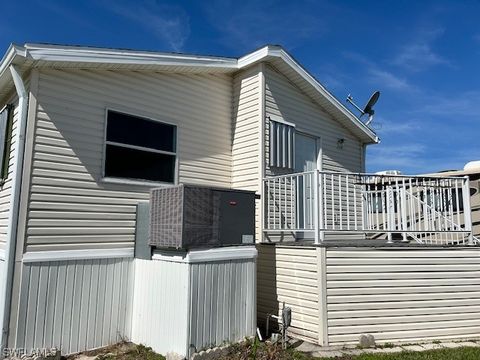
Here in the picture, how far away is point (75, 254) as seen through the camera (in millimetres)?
4980

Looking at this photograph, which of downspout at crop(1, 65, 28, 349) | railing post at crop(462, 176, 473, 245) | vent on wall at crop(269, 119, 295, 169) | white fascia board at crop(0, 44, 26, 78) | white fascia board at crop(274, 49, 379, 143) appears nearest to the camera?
downspout at crop(1, 65, 28, 349)

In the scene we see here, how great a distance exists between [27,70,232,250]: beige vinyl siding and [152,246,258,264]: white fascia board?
0.89 meters

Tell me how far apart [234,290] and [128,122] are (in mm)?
2919

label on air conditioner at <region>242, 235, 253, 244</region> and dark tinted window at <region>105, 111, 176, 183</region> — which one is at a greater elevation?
dark tinted window at <region>105, 111, 176, 183</region>

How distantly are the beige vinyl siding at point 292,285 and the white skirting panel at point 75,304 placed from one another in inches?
80.0

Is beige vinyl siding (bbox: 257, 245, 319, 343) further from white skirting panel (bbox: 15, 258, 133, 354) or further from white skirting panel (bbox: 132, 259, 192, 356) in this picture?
white skirting panel (bbox: 15, 258, 133, 354)

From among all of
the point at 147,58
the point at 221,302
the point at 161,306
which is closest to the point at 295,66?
the point at 147,58

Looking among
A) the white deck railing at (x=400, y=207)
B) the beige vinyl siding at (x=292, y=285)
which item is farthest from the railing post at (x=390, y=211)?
the beige vinyl siding at (x=292, y=285)

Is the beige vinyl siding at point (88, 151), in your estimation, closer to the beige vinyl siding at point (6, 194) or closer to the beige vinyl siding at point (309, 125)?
the beige vinyl siding at point (6, 194)

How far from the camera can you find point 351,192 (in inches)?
330

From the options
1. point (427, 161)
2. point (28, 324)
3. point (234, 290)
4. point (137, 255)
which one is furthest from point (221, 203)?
point (427, 161)

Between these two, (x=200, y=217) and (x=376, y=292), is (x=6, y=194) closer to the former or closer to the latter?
(x=200, y=217)

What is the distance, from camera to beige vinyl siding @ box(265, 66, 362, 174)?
23.1 ft

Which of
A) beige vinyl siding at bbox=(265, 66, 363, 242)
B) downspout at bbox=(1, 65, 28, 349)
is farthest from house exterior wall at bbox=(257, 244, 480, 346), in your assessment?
downspout at bbox=(1, 65, 28, 349)
